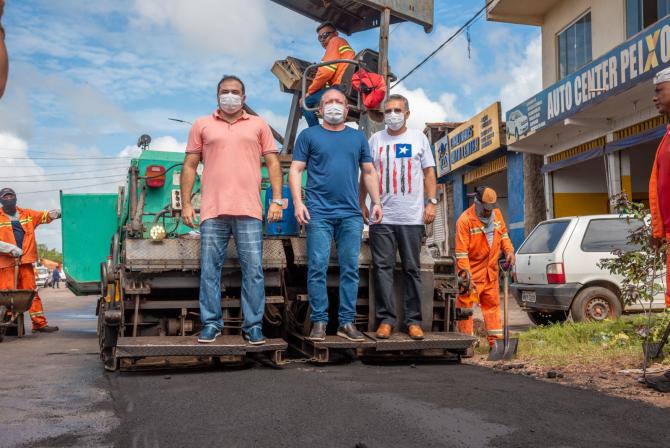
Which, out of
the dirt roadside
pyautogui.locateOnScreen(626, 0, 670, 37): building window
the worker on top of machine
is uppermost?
pyautogui.locateOnScreen(626, 0, 670, 37): building window

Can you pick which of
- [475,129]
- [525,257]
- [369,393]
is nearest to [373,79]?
[369,393]

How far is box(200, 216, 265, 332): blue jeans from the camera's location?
221 inches

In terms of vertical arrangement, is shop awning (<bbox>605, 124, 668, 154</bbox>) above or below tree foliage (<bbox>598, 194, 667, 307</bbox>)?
above

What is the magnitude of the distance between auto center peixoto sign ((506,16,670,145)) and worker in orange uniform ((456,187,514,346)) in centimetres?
579

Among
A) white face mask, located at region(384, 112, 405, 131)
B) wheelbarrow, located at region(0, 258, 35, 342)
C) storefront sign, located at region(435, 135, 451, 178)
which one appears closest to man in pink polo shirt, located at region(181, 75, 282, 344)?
white face mask, located at region(384, 112, 405, 131)

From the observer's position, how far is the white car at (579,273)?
389 inches

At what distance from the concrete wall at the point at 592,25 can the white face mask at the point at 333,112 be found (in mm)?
11332

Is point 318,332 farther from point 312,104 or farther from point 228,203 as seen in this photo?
point 312,104

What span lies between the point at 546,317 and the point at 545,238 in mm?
1206

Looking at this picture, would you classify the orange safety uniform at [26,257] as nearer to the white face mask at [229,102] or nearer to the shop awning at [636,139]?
the white face mask at [229,102]

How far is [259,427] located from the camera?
11.6 feet

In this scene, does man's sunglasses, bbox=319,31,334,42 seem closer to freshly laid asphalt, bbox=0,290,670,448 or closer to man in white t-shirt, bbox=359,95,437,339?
man in white t-shirt, bbox=359,95,437,339

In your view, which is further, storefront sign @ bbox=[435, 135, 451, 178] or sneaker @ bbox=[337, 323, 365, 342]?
storefront sign @ bbox=[435, 135, 451, 178]

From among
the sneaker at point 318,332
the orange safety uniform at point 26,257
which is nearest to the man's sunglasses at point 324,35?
the sneaker at point 318,332
